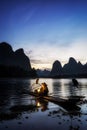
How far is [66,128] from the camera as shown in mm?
17016

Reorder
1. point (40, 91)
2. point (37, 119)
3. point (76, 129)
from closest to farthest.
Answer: point (76, 129) → point (37, 119) → point (40, 91)

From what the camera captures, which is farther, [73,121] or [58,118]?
[58,118]

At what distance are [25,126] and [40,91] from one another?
65.9 feet

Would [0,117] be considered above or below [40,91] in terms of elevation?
below

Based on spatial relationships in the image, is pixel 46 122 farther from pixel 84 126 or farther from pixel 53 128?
pixel 84 126

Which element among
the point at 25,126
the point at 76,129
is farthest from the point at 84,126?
the point at 25,126

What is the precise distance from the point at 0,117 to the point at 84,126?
8261 millimetres

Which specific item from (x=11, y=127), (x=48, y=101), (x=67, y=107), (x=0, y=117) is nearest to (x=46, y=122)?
(x=11, y=127)

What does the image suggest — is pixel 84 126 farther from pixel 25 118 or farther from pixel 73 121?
pixel 25 118

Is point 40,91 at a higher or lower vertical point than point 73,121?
higher

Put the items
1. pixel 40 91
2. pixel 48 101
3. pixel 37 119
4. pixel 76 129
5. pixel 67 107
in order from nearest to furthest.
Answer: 1. pixel 76 129
2. pixel 37 119
3. pixel 67 107
4. pixel 48 101
5. pixel 40 91

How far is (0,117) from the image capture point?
21156mm

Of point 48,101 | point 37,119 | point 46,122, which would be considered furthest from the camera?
point 48,101

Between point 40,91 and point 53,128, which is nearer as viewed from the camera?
point 53,128
